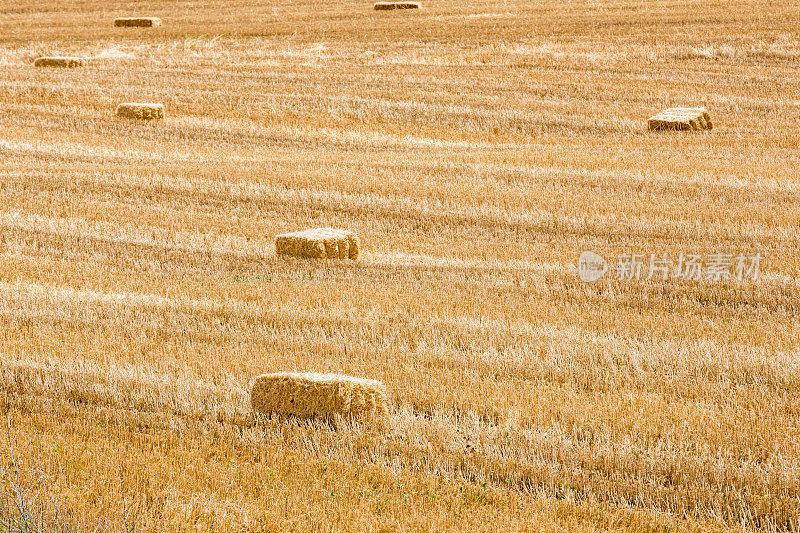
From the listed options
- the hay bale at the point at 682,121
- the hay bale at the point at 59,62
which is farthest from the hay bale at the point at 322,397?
the hay bale at the point at 59,62

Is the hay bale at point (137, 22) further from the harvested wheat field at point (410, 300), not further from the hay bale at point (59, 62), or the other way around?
the harvested wheat field at point (410, 300)

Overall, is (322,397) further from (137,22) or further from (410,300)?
(137,22)

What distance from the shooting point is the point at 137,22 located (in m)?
36.6

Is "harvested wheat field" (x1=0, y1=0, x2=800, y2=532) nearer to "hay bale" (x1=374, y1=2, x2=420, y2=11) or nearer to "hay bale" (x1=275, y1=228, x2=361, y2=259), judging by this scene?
"hay bale" (x1=275, y1=228, x2=361, y2=259)

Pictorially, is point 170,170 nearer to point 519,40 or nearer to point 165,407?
point 165,407

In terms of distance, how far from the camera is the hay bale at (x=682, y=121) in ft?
68.6

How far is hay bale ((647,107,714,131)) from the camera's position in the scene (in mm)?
20922

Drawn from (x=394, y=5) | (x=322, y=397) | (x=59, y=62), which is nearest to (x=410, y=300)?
(x=322, y=397)

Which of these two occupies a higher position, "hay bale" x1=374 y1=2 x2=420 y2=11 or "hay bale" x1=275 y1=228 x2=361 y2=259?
"hay bale" x1=374 y1=2 x2=420 y2=11

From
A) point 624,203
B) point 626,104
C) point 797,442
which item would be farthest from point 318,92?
point 797,442

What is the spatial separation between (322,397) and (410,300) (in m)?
3.43

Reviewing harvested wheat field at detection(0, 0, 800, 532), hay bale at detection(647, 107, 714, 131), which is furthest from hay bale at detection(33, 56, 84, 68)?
hay bale at detection(647, 107, 714, 131)

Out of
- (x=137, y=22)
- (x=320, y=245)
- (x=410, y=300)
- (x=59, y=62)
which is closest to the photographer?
(x=410, y=300)

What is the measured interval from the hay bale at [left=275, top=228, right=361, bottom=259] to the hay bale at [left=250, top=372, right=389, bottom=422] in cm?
526
